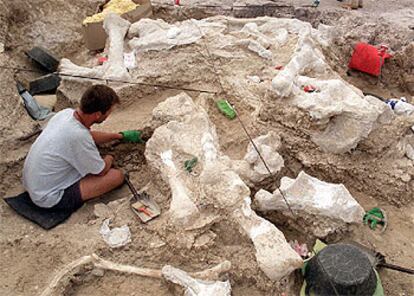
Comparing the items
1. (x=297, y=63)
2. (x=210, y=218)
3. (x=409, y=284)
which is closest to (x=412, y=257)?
(x=409, y=284)

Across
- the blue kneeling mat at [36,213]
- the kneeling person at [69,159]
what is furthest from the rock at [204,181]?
the blue kneeling mat at [36,213]

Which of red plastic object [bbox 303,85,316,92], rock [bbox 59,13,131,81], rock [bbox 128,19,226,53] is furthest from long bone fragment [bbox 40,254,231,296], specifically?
rock [bbox 128,19,226,53]

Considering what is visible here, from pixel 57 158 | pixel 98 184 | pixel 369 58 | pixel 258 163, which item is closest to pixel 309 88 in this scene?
pixel 258 163

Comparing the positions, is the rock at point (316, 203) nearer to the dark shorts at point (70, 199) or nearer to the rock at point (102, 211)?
the rock at point (102, 211)

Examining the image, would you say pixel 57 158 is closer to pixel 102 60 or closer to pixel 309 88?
pixel 102 60

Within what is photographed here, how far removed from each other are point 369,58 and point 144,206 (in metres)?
3.81

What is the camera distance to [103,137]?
15.9 feet

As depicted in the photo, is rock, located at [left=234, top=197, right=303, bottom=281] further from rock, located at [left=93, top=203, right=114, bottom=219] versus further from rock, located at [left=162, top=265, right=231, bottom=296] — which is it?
rock, located at [left=93, top=203, right=114, bottom=219]

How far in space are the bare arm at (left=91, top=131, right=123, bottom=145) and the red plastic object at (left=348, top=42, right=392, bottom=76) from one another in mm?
3455

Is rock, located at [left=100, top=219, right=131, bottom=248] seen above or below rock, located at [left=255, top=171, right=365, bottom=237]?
below

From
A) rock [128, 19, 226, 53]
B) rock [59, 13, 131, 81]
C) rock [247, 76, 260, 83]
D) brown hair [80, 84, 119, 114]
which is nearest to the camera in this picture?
brown hair [80, 84, 119, 114]

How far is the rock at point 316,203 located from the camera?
4117 mm

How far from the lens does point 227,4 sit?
7.82 metres

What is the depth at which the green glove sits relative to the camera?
507 cm
